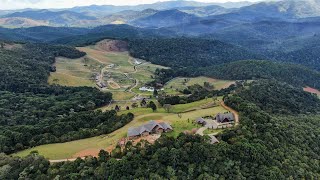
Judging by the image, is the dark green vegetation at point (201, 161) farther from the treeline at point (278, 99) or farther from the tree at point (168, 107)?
the tree at point (168, 107)

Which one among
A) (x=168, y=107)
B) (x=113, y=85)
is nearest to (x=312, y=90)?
(x=113, y=85)

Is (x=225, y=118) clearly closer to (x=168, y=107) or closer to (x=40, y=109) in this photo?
(x=168, y=107)

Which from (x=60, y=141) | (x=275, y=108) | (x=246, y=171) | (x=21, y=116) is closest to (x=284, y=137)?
(x=246, y=171)

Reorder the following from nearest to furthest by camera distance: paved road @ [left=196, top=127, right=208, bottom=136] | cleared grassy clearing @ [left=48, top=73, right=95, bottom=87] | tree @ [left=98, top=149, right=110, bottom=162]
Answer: tree @ [left=98, top=149, right=110, bottom=162] → paved road @ [left=196, top=127, right=208, bottom=136] → cleared grassy clearing @ [left=48, top=73, right=95, bottom=87]

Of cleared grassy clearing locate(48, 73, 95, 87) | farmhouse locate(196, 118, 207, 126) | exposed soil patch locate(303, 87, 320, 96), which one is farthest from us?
exposed soil patch locate(303, 87, 320, 96)

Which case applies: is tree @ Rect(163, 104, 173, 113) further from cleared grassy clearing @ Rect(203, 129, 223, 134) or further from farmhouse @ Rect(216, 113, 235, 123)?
cleared grassy clearing @ Rect(203, 129, 223, 134)

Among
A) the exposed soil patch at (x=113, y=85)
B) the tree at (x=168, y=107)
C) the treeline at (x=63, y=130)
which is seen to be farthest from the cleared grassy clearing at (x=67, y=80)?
the tree at (x=168, y=107)

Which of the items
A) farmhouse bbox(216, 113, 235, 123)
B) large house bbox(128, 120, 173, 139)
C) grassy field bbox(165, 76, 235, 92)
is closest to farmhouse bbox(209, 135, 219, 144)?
large house bbox(128, 120, 173, 139)
